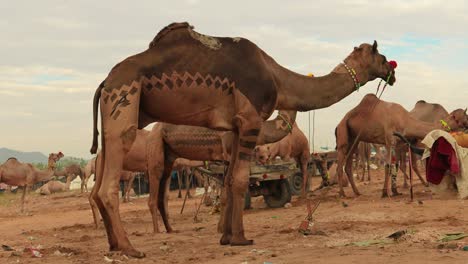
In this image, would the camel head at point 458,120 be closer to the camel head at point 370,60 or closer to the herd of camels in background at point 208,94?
the herd of camels in background at point 208,94

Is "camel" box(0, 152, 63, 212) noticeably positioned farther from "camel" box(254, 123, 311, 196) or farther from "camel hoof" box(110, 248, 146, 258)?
"camel hoof" box(110, 248, 146, 258)

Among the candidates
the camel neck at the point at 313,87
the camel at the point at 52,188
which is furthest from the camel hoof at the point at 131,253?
the camel at the point at 52,188

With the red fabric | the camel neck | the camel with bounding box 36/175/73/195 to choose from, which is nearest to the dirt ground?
the red fabric

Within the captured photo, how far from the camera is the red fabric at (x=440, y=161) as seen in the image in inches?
531

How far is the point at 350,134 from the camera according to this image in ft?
59.1

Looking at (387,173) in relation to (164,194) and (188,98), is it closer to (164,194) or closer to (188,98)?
(164,194)

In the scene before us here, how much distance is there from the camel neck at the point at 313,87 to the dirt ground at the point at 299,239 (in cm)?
195

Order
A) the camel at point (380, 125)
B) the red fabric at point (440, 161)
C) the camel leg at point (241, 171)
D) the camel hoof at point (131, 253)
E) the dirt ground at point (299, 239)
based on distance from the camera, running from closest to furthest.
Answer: the dirt ground at point (299, 239)
the camel hoof at point (131, 253)
the camel leg at point (241, 171)
the red fabric at point (440, 161)
the camel at point (380, 125)

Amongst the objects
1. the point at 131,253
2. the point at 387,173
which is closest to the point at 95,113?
the point at 131,253

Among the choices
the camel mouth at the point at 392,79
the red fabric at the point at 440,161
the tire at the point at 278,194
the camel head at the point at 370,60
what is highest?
the camel head at the point at 370,60

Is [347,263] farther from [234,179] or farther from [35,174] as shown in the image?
[35,174]

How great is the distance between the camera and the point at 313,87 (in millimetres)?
10156

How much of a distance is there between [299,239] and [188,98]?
253 centimetres

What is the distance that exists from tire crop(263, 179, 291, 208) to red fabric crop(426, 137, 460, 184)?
13.9ft
